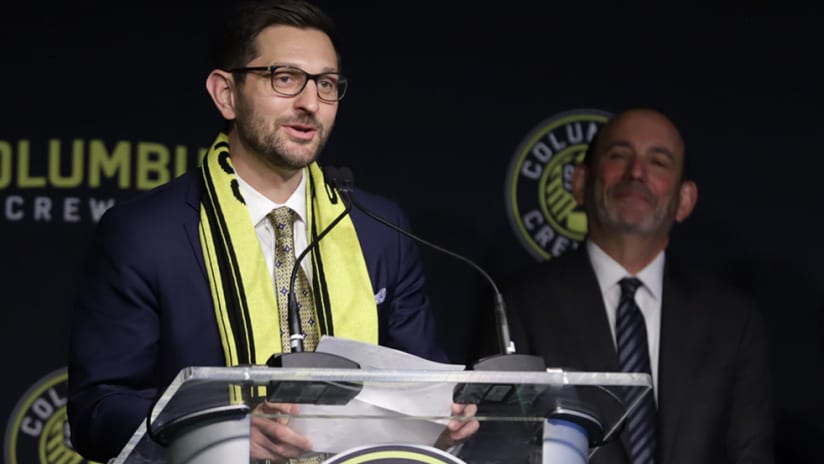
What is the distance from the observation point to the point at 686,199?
11.7 ft

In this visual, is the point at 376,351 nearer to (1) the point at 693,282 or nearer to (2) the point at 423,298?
(2) the point at 423,298

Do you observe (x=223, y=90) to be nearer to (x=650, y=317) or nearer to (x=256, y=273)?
(x=256, y=273)

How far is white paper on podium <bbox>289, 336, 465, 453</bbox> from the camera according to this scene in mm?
1670

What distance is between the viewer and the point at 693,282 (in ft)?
11.3

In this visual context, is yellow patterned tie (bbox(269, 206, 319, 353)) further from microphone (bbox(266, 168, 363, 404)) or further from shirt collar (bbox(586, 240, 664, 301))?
shirt collar (bbox(586, 240, 664, 301))

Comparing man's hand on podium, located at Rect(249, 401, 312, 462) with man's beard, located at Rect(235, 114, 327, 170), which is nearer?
man's hand on podium, located at Rect(249, 401, 312, 462)

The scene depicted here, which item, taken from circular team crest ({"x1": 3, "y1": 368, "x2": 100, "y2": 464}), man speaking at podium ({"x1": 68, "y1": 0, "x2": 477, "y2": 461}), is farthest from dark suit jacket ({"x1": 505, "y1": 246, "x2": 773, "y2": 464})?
circular team crest ({"x1": 3, "y1": 368, "x2": 100, "y2": 464})

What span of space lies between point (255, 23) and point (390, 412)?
3.19ft

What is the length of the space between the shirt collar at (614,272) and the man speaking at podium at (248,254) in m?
0.93

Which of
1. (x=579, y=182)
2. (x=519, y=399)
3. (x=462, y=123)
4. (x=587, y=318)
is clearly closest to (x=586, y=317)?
(x=587, y=318)

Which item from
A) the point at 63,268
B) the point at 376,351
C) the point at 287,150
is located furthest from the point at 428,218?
the point at 376,351

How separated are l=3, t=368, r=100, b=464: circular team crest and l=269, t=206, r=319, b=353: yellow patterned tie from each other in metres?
0.98

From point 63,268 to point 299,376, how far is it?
1.77m

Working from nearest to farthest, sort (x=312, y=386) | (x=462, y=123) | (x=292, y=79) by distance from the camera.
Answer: (x=312, y=386), (x=292, y=79), (x=462, y=123)
